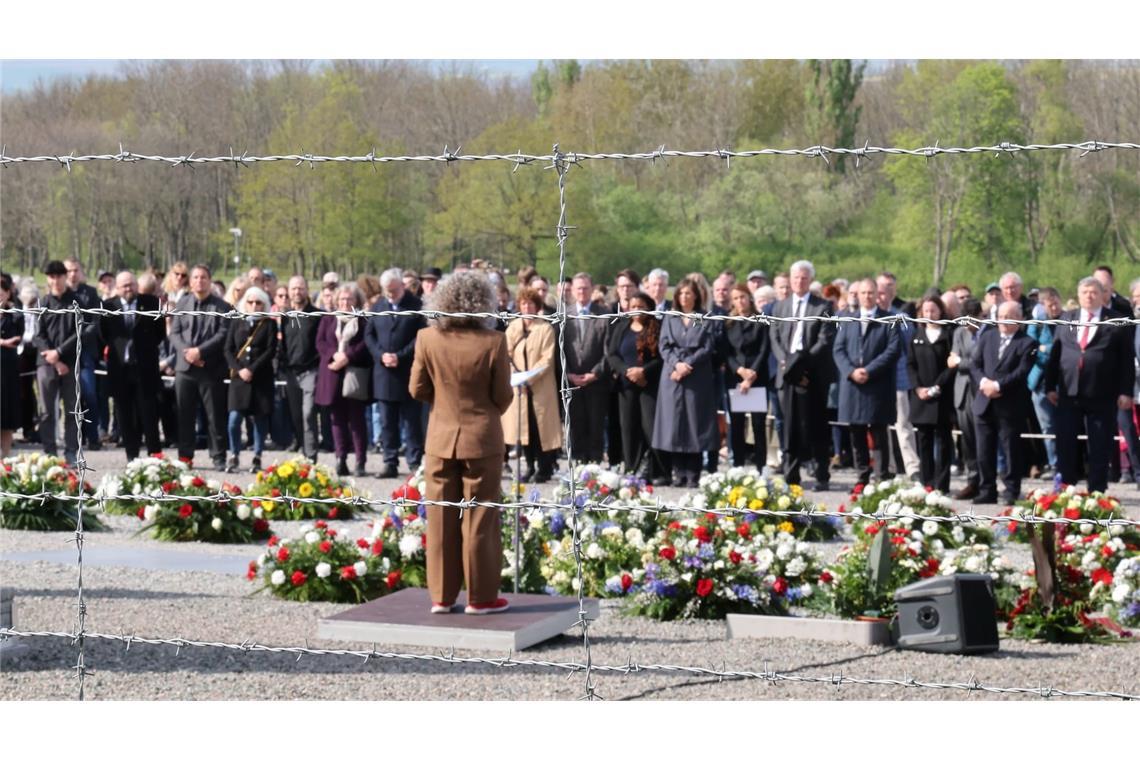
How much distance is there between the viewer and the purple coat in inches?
608

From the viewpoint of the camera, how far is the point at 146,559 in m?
10.6

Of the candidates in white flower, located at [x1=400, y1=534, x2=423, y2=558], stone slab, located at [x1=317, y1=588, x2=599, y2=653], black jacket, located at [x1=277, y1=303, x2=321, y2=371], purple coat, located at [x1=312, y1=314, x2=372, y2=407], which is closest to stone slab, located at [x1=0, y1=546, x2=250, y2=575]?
white flower, located at [x1=400, y1=534, x2=423, y2=558]

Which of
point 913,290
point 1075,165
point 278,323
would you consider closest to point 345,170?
point 913,290

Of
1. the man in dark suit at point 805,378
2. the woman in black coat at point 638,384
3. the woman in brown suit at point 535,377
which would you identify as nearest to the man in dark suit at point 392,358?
the woman in brown suit at point 535,377

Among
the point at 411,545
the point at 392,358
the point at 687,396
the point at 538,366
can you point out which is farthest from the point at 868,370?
the point at 411,545

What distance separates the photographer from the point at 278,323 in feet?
53.7

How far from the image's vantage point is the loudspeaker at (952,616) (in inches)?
272

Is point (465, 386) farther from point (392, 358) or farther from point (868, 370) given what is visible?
point (392, 358)

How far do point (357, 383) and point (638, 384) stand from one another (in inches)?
114

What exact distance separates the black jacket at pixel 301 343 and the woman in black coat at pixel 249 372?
0.88 feet

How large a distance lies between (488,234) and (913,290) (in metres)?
16.6

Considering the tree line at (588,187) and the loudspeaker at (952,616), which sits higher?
the tree line at (588,187)

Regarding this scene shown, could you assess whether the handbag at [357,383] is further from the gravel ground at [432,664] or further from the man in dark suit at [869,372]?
the gravel ground at [432,664]

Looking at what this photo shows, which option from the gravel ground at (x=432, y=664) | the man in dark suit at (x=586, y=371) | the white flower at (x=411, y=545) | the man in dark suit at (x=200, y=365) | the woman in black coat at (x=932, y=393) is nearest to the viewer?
the gravel ground at (x=432, y=664)
